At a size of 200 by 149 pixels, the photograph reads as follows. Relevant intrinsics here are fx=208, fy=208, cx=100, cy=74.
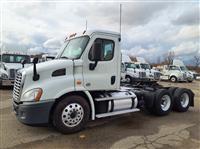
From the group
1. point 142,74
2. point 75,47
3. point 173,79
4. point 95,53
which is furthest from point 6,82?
point 173,79

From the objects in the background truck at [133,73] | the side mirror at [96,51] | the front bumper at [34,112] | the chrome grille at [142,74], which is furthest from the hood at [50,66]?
the chrome grille at [142,74]

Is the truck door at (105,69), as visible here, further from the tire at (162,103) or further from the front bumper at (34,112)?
the tire at (162,103)

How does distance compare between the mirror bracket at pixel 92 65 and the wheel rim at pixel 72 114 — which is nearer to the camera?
the wheel rim at pixel 72 114

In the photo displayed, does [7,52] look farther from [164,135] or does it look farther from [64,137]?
[164,135]

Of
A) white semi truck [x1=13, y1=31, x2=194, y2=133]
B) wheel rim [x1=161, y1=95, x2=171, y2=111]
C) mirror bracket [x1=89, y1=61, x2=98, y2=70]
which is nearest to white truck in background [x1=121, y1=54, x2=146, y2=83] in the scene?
wheel rim [x1=161, y1=95, x2=171, y2=111]

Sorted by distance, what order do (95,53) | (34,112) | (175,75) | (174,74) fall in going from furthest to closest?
(174,74), (175,75), (95,53), (34,112)

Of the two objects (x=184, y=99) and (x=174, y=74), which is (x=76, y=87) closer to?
(x=184, y=99)

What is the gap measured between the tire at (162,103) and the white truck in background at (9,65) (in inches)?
313

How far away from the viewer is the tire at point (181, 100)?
7691 mm

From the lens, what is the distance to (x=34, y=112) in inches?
185

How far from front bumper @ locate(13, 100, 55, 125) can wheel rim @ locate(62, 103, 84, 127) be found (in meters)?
0.41

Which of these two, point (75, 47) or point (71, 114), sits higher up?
point (75, 47)

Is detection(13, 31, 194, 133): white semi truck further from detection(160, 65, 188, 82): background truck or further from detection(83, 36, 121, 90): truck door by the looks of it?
detection(160, 65, 188, 82): background truck

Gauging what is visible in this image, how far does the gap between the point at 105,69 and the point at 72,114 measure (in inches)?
60.9
